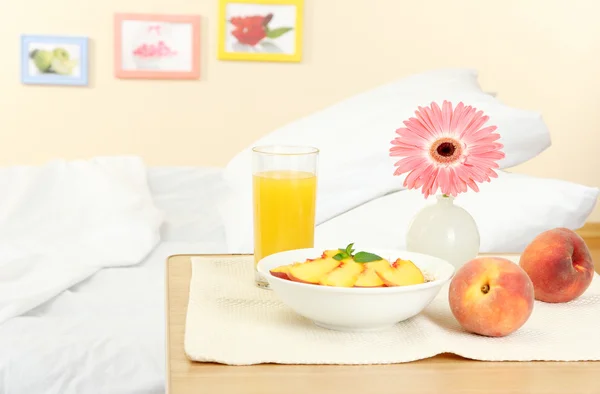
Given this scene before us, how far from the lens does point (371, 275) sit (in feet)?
2.84

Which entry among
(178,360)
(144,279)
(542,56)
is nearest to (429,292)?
(178,360)

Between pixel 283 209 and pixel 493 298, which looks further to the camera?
pixel 283 209

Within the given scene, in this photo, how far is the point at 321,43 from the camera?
151 inches

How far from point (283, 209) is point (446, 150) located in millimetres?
211

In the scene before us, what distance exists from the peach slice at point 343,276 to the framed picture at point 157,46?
298 centimetres

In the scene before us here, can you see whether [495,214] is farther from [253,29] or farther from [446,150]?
[253,29]

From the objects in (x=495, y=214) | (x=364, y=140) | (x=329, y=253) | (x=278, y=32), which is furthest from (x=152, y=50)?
(x=329, y=253)

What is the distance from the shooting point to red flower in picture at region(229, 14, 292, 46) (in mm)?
3760

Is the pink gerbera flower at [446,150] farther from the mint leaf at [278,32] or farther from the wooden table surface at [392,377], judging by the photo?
the mint leaf at [278,32]

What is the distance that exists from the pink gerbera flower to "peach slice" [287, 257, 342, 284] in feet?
0.60

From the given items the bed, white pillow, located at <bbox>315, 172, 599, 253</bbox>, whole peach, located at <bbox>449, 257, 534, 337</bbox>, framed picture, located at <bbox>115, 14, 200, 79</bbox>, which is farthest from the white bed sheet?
framed picture, located at <bbox>115, 14, 200, 79</bbox>

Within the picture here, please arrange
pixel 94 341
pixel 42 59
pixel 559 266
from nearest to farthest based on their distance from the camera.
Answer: pixel 559 266 → pixel 94 341 → pixel 42 59

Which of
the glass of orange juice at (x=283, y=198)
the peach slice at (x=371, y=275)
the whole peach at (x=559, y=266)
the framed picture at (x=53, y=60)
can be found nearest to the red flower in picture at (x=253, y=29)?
the framed picture at (x=53, y=60)

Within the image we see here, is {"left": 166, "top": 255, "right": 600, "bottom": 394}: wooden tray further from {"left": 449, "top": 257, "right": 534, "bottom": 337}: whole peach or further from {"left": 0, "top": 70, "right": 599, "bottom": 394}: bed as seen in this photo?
{"left": 0, "top": 70, "right": 599, "bottom": 394}: bed
